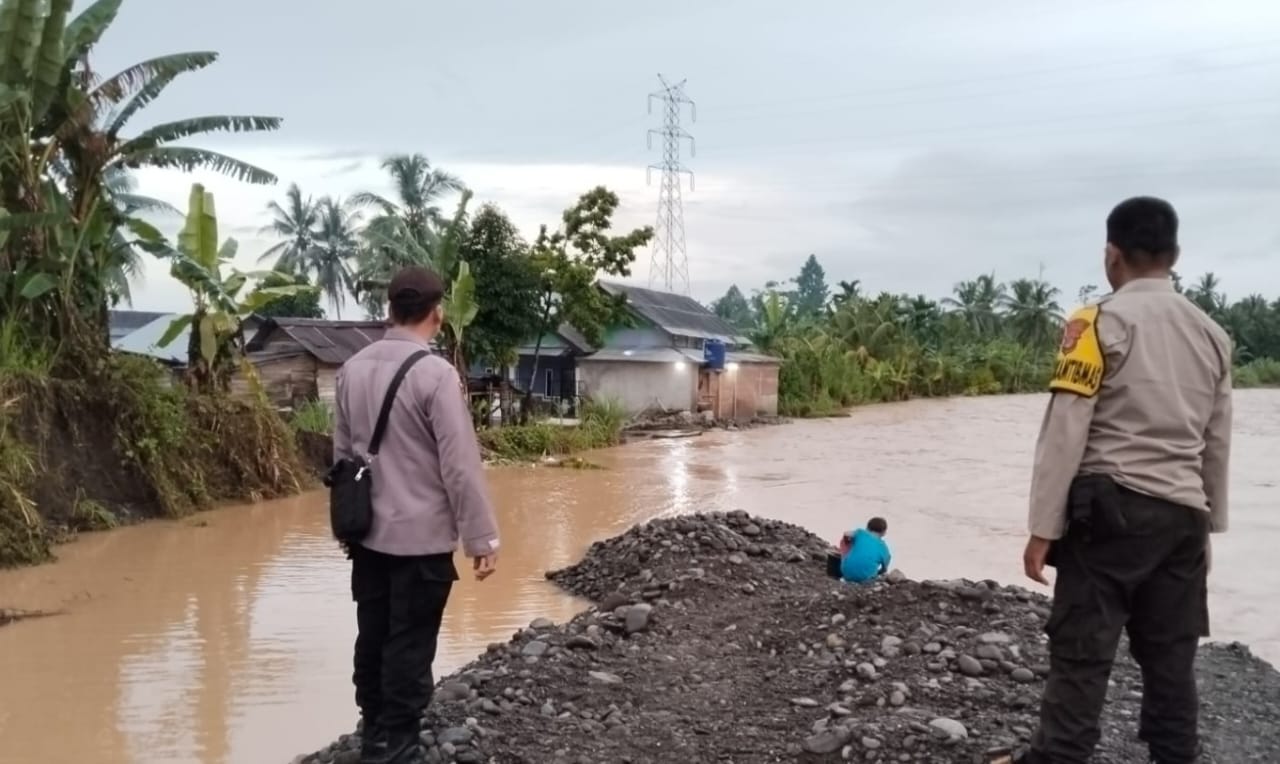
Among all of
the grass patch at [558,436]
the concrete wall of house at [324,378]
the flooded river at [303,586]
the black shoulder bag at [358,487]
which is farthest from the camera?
the concrete wall of house at [324,378]

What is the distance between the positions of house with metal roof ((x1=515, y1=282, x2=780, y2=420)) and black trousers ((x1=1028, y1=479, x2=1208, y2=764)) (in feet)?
77.7

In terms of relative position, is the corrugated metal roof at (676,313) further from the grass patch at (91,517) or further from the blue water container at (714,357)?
the grass patch at (91,517)

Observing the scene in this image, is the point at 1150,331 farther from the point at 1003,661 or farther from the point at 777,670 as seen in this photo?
the point at 777,670

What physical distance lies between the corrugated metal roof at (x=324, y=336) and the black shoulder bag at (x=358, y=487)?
19.4 meters

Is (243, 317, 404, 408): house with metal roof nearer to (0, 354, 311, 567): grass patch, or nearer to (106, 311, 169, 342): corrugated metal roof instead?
(0, 354, 311, 567): grass patch

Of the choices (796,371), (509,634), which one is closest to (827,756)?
(509,634)

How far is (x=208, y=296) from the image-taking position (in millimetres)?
13414

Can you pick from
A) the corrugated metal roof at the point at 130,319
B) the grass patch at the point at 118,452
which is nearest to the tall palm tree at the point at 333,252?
the corrugated metal roof at the point at 130,319

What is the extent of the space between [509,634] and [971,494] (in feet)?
34.2

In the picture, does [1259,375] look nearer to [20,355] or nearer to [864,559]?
[864,559]

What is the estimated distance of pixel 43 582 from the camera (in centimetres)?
894

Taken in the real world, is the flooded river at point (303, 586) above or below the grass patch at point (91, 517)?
below

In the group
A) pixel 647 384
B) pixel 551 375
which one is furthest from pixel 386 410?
pixel 551 375

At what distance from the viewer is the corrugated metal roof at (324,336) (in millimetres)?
22531
